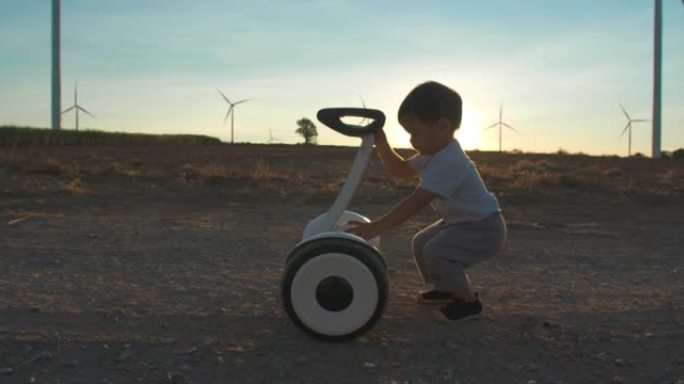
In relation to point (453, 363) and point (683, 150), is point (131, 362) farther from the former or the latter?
point (683, 150)

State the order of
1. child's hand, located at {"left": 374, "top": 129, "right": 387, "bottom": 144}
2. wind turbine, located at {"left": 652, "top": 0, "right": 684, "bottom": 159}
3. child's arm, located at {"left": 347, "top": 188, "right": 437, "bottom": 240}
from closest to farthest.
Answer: child's arm, located at {"left": 347, "top": 188, "right": 437, "bottom": 240}
child's hand, located at {"left": 374, "top": 129, "right": 387, "bottom": 144}
wind turbine, located at {"left": 652, "top": 0, "right": 684, "bottom": 159}

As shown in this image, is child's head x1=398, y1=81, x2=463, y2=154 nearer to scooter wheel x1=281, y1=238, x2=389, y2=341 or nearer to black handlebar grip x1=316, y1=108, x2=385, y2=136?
black handlebar grip x1=316, y1=108, x2=385, y2=136

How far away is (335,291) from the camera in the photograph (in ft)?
9.77

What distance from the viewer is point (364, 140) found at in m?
3.47

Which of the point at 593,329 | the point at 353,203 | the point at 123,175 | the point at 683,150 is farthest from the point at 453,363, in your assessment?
the point at 683,150

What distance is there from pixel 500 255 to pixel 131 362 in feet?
10.7

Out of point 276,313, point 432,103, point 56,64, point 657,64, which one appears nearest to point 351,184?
point 432,103

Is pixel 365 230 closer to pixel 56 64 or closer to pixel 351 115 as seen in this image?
pixel 351 115

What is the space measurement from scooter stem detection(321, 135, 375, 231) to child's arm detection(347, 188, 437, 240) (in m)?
0.18

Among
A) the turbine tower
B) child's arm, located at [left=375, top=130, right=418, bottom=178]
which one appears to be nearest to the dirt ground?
child's arm, located at [left=375, top=130, right=418, bottom=178]

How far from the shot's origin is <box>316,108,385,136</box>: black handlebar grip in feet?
11.2

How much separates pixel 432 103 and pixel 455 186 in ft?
1.33

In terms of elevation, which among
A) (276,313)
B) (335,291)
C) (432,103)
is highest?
(432,103)

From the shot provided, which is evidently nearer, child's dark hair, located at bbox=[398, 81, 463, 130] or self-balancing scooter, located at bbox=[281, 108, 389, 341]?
self-balancing scooter, located at bbox=[281, 108, 389, 341]
